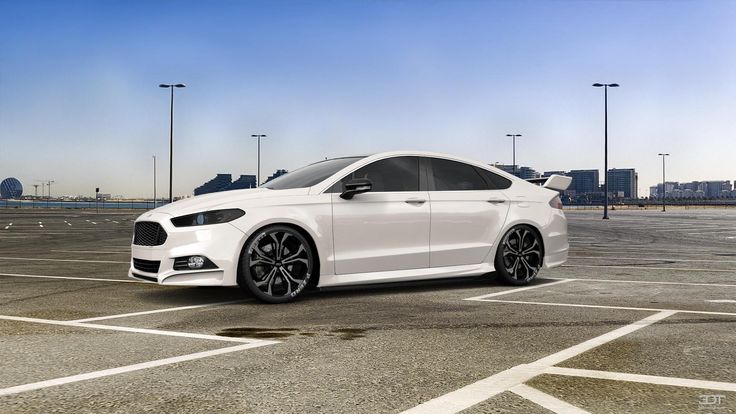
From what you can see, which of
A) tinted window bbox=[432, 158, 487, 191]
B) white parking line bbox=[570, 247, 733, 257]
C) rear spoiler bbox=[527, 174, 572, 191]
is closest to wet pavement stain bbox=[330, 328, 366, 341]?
tinted window bbox=[432, 158, 487, 191]

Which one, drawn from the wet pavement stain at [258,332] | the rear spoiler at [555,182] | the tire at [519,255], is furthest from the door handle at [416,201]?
the wet pavement stain at [258,332]

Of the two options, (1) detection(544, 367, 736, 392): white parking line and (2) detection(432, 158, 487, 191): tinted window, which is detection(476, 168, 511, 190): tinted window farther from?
(1) detection(544, 367, 736, 392): white parking line

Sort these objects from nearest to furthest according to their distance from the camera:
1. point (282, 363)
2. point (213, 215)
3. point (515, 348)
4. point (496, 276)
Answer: point (282, 363)
point (515, 348)
point (213, 215)
point (496, 276)

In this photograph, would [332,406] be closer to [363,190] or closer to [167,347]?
[167,347]

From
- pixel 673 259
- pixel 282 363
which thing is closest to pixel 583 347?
pixel 282 363

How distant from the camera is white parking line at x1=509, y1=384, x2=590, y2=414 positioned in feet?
10.9

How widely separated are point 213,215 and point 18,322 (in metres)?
1.91

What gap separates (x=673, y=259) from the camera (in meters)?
12.5

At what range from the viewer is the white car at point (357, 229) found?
6.74 m

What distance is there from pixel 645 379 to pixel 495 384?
87cm

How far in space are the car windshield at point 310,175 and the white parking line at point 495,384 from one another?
3516mm

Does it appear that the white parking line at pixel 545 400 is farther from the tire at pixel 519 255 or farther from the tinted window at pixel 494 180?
the tinted window at pixel 494 180

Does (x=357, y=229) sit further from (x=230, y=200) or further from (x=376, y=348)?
(x=376, y=348)

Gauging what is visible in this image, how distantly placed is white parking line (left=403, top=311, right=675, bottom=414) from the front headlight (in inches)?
137
